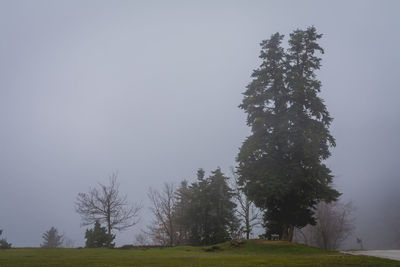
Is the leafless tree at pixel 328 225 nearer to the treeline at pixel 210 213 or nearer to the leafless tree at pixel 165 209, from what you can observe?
the treeline at pixel 210 213

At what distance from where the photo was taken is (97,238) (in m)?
30.5

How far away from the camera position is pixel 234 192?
134ft

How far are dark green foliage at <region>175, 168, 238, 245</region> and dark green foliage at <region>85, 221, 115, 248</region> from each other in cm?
1135

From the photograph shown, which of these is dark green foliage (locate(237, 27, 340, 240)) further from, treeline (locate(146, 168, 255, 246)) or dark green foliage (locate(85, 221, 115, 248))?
dark green foliage (locate(85, 221, 115, 248))

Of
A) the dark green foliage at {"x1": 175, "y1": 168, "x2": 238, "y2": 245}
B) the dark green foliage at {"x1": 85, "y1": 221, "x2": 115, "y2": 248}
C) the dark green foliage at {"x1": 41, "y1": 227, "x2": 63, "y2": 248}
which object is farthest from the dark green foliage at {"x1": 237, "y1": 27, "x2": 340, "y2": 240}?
the dark green foliage at {"x1": 41, "y1": 227, "x2": 63, "y2": 248}

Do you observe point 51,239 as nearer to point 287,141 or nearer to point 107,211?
point 107,211

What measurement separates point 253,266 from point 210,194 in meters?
28.9

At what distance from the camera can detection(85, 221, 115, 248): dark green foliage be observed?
30.5 metres

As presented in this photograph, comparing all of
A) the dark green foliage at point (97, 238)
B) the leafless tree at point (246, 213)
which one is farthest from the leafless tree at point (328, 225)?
the dark green foliage at point (97, 238)

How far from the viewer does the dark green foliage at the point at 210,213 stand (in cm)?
3742

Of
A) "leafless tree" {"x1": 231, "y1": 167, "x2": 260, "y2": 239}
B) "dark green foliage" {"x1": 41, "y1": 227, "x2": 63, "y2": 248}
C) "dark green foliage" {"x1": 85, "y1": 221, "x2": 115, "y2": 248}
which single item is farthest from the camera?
"dark green foliage" {"x1": 41, "y1": 227, "x2": 63, "y2": 248}

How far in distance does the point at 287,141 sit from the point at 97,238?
849 inches

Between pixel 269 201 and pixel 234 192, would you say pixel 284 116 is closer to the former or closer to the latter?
pixel 269 201

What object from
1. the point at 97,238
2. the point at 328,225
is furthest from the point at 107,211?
the point at 328,225
